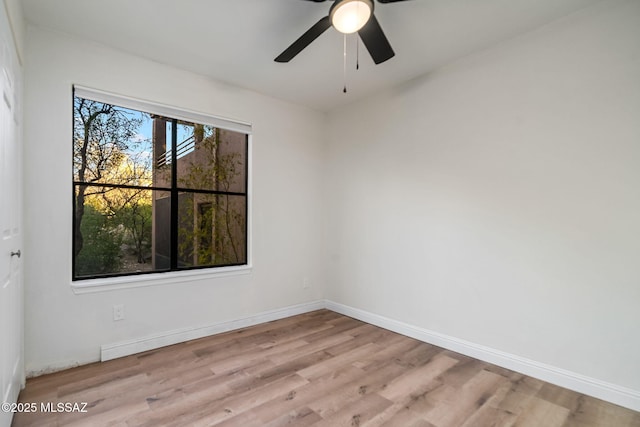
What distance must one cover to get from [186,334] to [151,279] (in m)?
0.64

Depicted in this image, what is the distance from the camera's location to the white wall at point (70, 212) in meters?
2.30

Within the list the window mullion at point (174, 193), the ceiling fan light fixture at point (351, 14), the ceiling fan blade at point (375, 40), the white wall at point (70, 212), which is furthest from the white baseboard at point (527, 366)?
the ceiling fan light fixture at point (351, 14)

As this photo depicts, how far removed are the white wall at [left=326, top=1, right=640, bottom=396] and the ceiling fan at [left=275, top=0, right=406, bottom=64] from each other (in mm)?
1119

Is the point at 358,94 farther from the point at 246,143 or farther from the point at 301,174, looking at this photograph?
the point at 246,143

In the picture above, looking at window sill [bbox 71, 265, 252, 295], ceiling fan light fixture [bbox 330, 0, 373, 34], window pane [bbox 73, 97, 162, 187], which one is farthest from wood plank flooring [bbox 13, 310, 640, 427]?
ceiling fan light fixture [bbox 330, 0, 373, 34]

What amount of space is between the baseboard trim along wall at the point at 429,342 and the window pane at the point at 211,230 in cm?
67

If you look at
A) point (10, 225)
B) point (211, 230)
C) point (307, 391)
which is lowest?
point (307, 391)

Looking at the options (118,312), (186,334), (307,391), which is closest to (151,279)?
(118,312)

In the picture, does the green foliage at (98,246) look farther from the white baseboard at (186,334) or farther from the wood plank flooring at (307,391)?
the wood plank flooring at (307,391)

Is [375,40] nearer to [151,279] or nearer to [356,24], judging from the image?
A: [356,24]

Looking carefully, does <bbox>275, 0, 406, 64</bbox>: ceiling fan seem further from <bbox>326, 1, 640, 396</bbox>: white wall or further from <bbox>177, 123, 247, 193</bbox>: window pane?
<bbox>177, 123, 247, 193</bbox>: window pane

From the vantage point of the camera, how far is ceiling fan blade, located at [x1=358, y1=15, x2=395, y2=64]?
6.18 feet

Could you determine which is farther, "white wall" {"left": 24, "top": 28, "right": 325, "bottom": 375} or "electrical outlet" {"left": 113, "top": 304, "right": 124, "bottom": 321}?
"electrical outlet" {"left": 113, "top": 304, "right": 124, "bottom": 321}

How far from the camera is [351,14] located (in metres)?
1.74
